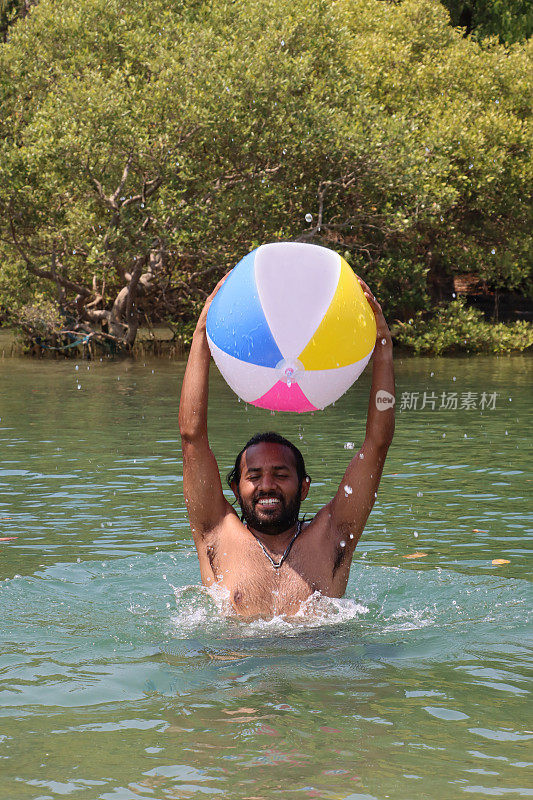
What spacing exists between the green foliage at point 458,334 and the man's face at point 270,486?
28.9 m

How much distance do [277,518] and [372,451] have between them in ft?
2.39

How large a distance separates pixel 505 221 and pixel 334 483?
28999 millimetres

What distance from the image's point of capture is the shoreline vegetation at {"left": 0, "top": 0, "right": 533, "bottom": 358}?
31125 millimetres

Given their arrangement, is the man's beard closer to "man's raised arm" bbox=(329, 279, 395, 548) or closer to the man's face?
the man's face

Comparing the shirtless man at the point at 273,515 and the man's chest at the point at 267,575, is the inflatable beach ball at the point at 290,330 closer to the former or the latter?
the shirtless man at the point at 273,515

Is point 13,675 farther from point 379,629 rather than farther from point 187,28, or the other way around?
Result: point 187,28

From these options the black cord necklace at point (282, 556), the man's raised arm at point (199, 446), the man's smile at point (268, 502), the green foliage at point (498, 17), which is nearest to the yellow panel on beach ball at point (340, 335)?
the man's raised arm at point (199, 446)

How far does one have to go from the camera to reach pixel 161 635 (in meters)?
6.86

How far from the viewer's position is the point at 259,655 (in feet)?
20.5

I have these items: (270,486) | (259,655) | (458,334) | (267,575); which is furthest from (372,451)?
(458,334)

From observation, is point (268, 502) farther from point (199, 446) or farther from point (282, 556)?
point (199, 446)

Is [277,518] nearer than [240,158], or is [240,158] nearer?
[277,518]

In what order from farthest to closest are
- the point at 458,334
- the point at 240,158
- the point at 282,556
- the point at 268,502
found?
the point at 458,334
the point at 240,158
the point at 282,556
the point at 268,502

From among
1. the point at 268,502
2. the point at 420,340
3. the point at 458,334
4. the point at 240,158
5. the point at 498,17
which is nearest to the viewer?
the point at 268,502
